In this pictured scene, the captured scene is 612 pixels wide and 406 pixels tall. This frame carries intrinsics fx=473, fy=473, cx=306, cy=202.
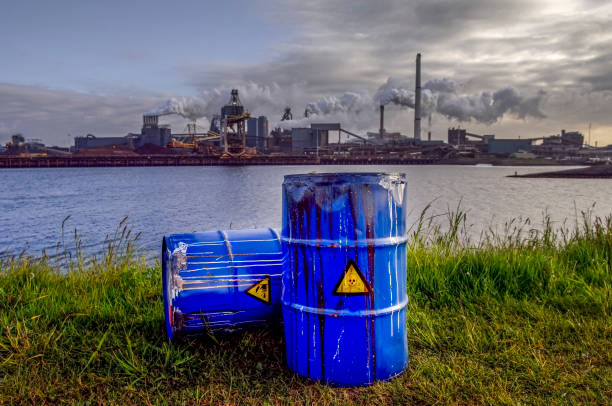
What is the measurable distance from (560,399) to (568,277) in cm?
204

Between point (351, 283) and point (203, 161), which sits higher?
point (203, 161)

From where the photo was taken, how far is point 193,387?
8.96 ft

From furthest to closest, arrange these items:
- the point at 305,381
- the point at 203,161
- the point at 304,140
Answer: the point at 304,140 < the point at 203,161 < the point at 305,381

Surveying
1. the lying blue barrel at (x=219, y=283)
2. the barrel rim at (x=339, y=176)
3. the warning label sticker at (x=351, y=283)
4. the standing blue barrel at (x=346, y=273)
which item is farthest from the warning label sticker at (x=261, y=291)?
the barrel rim at (x=339, y=176)

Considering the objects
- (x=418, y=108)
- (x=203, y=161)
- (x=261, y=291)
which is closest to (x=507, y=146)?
(x=418, y=108)

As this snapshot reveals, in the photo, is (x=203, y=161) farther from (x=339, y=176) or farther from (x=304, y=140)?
(x=339, y=176)

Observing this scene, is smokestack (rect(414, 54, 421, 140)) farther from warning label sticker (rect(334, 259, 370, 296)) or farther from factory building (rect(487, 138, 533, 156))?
warning label sticker (rect(334, 259, 370, 296))

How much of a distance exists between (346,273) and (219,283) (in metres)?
0.88

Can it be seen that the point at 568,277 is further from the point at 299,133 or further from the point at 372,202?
the point at 299,133

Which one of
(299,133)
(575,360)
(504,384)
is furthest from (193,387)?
(299,133)

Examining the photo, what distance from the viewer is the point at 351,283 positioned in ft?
8.71

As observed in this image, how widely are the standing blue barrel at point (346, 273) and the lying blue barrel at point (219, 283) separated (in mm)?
317

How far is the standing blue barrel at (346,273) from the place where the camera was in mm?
2631

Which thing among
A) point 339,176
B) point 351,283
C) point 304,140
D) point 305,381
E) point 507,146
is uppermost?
point 304,140
